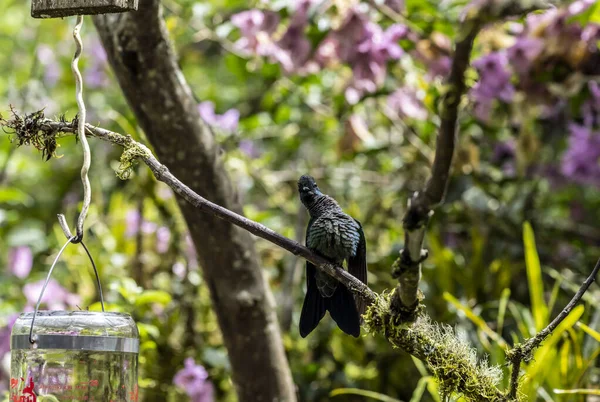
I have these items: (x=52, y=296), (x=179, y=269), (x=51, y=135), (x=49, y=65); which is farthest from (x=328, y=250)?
(x=49, y=65)

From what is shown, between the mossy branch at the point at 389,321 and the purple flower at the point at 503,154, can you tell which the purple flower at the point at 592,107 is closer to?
the purple flower at the point at 503,154

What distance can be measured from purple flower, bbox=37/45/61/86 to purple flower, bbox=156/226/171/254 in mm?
1724

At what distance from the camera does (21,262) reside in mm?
3039

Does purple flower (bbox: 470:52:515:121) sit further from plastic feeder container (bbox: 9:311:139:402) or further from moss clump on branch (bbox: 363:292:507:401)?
plastic feeder container (bbox: 9:311:139:402)

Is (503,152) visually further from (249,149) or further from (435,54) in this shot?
(249,149)

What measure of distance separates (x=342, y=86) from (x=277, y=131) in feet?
2.01

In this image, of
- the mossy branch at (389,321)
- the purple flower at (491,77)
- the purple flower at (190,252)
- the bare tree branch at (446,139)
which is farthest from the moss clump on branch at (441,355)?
the purple flower at (190,252)

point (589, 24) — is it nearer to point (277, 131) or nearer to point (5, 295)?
point (277, 131)

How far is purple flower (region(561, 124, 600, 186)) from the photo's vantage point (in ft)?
9.03

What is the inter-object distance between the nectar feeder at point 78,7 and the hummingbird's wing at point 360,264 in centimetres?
46

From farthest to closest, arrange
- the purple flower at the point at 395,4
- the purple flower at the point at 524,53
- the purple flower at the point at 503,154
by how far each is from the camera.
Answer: the purple flower at the point at 503,154 < the purple flower at the point at 395,4 < the purple flower at the point at 524,53

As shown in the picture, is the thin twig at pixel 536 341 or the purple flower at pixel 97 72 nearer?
the thin twig at pixel 536 341

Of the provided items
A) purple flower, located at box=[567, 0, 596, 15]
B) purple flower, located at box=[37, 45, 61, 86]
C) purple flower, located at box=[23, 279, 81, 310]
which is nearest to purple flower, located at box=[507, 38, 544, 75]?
purple flower, located at box=[567, 0, 596, 15]

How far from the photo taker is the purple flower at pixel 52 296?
2.54m
